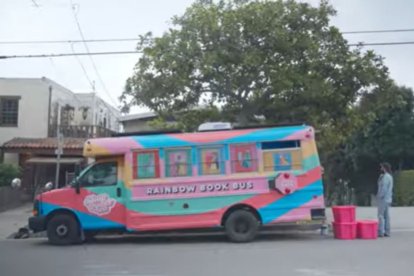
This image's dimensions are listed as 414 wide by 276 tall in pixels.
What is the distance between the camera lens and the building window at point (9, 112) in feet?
109

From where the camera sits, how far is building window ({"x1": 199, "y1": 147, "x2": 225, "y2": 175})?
1553cm

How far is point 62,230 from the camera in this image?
50.8 feet

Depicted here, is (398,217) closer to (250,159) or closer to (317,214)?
(317,214)

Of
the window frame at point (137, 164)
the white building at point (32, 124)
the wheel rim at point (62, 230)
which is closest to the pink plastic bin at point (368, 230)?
the window frame at point (137, 164)

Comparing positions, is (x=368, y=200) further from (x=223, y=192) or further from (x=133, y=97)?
(x=223, y=192)

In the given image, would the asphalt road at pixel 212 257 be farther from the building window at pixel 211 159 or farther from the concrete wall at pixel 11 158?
the concrete wall at pixel 11 158

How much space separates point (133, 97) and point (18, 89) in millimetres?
14899

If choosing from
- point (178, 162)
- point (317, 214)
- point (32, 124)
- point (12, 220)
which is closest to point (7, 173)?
point (12, 220)

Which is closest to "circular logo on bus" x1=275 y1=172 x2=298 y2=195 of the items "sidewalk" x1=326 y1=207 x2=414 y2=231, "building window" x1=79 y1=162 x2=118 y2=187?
"building window" x1=79 y1=162 x2=118 y2=187

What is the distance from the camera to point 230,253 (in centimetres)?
1352

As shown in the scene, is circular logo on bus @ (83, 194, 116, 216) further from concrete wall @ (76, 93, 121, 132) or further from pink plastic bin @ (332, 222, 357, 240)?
concrete wall @ (76, 93, 121, 132)

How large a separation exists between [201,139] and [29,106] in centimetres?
1979

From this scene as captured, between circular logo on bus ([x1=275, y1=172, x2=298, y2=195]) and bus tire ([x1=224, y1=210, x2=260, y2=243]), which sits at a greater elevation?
circular logo on bus ([x1=275, y1=172, x2=298, y2=195])

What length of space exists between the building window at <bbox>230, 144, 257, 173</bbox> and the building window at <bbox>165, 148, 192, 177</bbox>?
A: 1030mm
